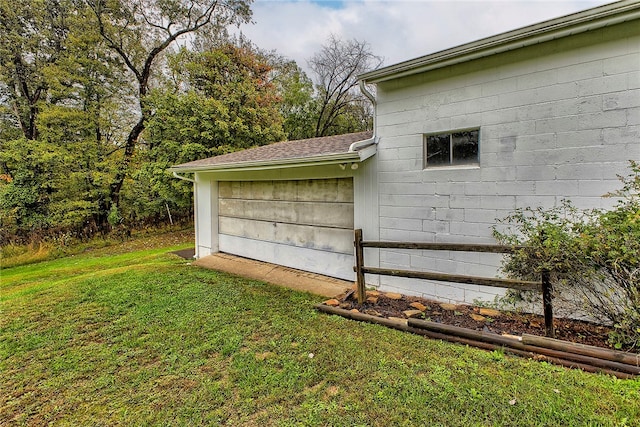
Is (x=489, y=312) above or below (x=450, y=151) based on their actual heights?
below

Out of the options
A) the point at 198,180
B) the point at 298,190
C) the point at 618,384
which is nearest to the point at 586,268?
the point at 618,384

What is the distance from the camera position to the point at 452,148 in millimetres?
4285

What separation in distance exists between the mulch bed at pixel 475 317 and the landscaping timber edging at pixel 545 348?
363mm

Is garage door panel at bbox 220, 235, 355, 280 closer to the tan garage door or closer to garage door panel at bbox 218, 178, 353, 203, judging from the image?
the tan garage door

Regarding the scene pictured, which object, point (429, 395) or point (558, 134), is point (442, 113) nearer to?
point (558, 134)

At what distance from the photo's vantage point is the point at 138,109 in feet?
47.9

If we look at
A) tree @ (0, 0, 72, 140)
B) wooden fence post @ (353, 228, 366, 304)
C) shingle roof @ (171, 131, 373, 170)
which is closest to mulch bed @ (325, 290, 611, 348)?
wooden fence post @ (353, 228, 366, 304)

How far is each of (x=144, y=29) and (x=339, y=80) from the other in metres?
11.1

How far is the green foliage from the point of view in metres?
2.69

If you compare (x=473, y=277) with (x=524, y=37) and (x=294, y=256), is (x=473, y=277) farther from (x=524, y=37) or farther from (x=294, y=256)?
(x=294, y=256)

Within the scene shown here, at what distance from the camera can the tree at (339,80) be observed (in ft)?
60.0

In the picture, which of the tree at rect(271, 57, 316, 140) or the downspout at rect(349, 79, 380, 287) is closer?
the downspout at rect(349, 79, 380, 287)

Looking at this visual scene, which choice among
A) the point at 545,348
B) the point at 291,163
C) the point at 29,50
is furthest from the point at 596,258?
the point at 29,50

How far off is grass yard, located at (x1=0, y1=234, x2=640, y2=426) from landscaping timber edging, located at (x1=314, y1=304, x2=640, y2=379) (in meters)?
0.12
